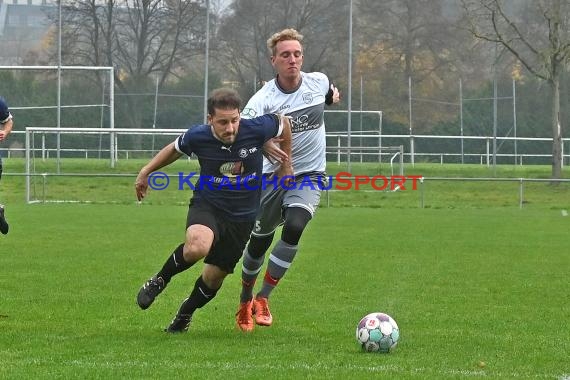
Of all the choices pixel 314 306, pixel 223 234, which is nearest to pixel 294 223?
pixel 223 234

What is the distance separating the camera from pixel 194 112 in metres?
34.7

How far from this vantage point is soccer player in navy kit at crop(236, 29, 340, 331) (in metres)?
7.52

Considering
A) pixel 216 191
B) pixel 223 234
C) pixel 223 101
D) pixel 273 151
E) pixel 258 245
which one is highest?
pixel 223 101

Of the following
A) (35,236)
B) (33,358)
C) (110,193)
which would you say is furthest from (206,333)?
(110,193)

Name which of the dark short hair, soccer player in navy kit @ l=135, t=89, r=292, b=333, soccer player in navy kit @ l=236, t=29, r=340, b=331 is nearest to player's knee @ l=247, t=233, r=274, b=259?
soccer player in navy kit @ l=236, t=29, r=340, b=331

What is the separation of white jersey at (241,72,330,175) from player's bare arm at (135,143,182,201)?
1.07m

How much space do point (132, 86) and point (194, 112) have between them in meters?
2.41

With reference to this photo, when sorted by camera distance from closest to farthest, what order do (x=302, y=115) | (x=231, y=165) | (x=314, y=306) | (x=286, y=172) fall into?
1. (x=231, y=165)
2. (x=286, y=172)
3. (x=302, y=115)
4. (x=314, y=306)

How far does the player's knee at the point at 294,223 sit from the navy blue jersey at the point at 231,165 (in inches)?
20.8

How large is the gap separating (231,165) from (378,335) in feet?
4.98

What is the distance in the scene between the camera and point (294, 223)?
743cm

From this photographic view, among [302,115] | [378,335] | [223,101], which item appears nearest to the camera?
[378,335]

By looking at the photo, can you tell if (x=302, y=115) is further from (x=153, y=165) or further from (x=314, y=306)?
(x=314, y=306)

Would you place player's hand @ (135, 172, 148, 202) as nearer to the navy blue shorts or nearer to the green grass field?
the navy blue shorts
